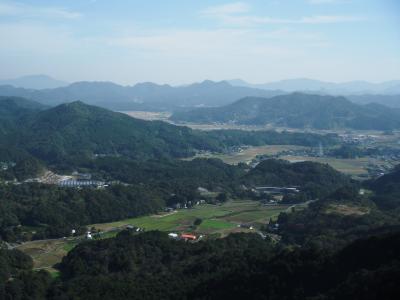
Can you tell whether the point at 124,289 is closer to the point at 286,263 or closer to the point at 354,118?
the point at 286,263

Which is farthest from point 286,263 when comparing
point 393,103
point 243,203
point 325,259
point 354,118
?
point 393,103

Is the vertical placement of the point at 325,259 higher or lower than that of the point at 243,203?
higher

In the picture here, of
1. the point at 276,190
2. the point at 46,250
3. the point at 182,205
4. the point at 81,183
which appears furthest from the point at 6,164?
the point at 46,250

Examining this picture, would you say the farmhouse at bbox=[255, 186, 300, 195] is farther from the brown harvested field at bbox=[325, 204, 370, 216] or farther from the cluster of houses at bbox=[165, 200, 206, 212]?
the brown harvested field at bbox=[325, 204, 370, 216]

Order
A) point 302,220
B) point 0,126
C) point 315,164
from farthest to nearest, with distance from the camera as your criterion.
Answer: point 0,126 < point 315,164 < point 302,220

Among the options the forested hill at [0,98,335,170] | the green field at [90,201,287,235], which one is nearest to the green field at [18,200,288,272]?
the green field at [90,201,287,235]
